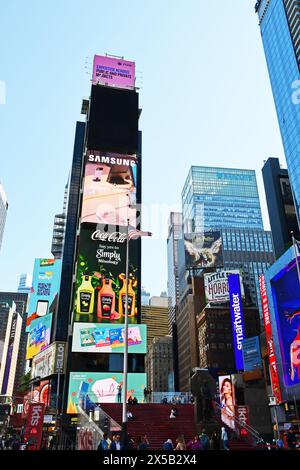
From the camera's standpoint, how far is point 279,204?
240 feet

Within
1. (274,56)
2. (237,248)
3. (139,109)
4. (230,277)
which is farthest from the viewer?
(237,248)

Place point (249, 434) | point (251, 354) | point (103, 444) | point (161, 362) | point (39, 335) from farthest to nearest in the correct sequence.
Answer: point (161, 362) → point (39, 335) → point (251, 354) → point (249, 434) → point (103, 444)

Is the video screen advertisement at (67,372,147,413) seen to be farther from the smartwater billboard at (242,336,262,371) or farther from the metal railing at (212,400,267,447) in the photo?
the metal railing at (212,400,267,447)

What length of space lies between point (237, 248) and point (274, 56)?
10780 centimetres

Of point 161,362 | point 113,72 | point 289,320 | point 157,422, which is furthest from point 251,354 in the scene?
point 161,362

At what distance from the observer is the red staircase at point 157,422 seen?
26594 mm

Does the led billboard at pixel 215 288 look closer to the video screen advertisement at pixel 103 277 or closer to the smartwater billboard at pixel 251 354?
the smartwater billboard at pixel 251 354

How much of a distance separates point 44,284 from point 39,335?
18667mm

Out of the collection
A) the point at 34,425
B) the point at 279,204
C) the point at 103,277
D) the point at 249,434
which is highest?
the point at 279,204

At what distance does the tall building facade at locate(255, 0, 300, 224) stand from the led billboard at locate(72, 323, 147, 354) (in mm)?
38231

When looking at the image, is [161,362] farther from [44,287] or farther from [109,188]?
[109,188]

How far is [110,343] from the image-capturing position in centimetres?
5622
